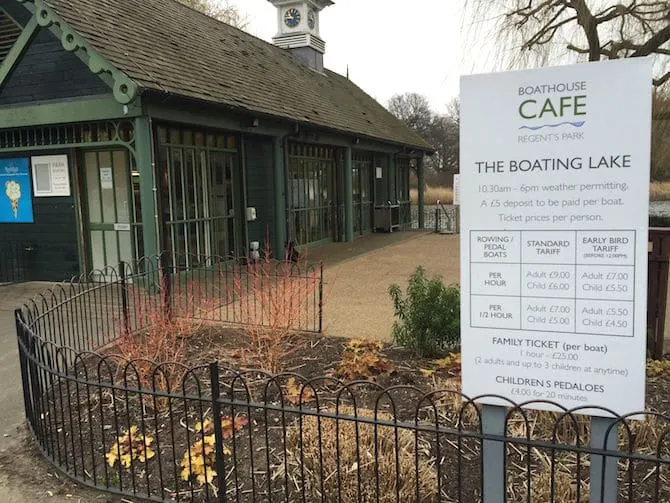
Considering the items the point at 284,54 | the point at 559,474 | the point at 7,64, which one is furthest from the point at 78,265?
the point at 284,54

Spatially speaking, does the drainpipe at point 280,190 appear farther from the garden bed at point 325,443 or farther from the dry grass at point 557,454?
the dry grass at point 557,454

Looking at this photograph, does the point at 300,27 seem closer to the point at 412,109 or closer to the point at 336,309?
the point at 336,309

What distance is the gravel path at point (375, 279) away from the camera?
7.10 m

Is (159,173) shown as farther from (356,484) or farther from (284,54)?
(284,54)

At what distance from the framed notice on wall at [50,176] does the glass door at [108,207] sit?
0.34 metres

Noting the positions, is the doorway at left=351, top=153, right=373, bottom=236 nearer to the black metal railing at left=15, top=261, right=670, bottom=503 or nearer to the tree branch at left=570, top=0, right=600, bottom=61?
the tree branch at left=570, top=0, right=600, bottom=61

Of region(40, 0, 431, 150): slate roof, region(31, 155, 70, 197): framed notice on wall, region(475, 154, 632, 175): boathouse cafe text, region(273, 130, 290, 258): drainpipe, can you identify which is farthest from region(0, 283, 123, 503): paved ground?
region(273, 130, 290, 258): drainpipe

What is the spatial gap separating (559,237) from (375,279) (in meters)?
8.19

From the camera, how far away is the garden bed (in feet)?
10.2

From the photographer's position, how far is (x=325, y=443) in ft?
11.3

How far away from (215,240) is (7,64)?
4.52 metres

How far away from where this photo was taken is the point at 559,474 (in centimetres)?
321

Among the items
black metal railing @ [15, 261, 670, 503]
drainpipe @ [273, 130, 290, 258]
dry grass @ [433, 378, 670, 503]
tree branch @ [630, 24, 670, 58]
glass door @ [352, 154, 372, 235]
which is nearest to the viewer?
black metal railing @ [15, 261, 670, 503]

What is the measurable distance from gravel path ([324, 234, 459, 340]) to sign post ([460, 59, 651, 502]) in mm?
3895
